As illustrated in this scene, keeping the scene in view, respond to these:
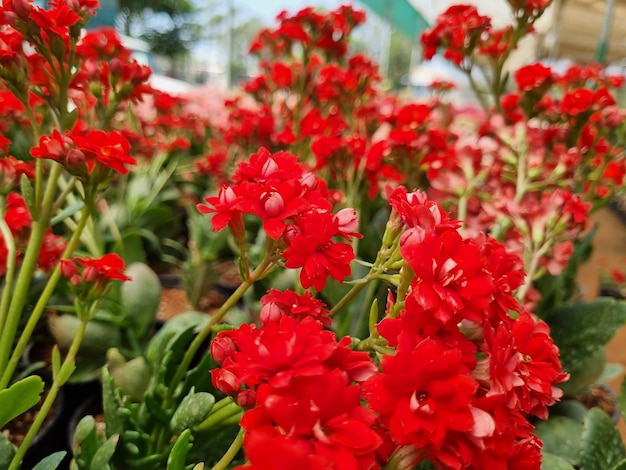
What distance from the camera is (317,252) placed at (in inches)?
16.2

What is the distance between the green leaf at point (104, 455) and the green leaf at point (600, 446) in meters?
0.57

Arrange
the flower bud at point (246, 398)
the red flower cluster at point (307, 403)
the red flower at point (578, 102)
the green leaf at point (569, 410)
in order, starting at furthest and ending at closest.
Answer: the red flower at point (578, 102) → the green leaf at point (569, 410) → the flower bud at point (246, 398) → the red flower cluster at point (307, 403)

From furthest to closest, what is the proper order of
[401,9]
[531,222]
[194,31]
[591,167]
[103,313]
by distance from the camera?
1. [194,31]
2. [401,9]
3. [591,167]
4. [103,313]
5. [531,222]

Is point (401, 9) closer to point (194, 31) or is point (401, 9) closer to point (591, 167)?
point (591, 167)

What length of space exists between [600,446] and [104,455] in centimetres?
60

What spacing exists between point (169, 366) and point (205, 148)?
1773 millimetres

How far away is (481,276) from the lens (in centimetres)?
35

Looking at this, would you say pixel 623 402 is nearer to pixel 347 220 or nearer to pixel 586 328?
pixel 586 328

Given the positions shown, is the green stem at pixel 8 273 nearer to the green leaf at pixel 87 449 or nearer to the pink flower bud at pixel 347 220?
the green leaf at pixel 87 449

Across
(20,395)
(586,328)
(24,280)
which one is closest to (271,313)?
(20,395)

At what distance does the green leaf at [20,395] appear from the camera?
43 centimetres

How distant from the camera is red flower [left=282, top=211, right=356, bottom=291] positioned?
0.40 metres

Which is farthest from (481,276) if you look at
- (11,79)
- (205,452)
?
(11,79)

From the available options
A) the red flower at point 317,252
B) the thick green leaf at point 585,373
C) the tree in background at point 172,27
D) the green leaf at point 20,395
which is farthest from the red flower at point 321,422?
the tree in background at point 172,27
